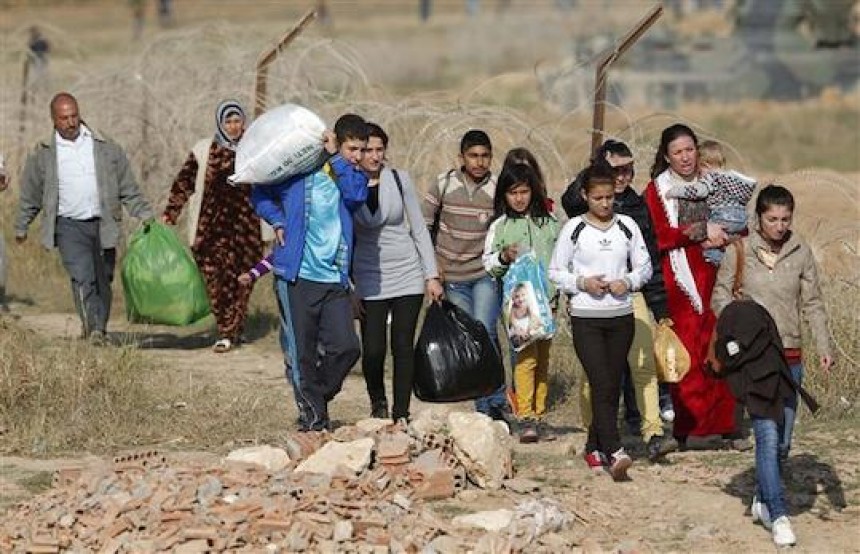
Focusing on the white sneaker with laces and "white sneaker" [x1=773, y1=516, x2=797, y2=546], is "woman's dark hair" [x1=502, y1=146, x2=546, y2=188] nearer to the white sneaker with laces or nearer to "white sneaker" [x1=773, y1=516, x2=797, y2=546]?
the white sneaker with laces

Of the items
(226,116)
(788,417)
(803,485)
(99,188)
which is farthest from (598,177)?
(99,188)

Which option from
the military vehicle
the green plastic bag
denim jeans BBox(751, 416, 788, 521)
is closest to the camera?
denim jeans BBox(751, 416, 788, 521)

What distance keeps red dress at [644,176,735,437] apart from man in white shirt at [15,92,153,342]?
157 inches

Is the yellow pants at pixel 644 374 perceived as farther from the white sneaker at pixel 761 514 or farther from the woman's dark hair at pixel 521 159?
the white sneaker at pixel 761 514

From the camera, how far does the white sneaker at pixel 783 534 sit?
755 centimetres

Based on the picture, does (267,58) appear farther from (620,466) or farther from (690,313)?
A: (620,466)

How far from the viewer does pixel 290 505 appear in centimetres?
736

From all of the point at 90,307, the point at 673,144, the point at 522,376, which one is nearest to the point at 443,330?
the point at 522,376

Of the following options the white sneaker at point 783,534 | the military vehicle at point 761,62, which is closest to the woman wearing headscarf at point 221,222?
the white sneaker at point 783,534

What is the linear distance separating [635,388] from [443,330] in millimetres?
959

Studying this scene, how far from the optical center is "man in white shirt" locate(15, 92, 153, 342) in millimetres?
11812

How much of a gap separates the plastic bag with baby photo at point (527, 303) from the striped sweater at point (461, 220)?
0.41m

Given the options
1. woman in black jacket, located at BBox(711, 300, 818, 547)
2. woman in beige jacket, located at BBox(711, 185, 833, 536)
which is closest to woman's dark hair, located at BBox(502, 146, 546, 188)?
woman in beige jacket, located at BBox(711, 185, 833, 536)

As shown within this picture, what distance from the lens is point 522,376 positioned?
9.54 m
